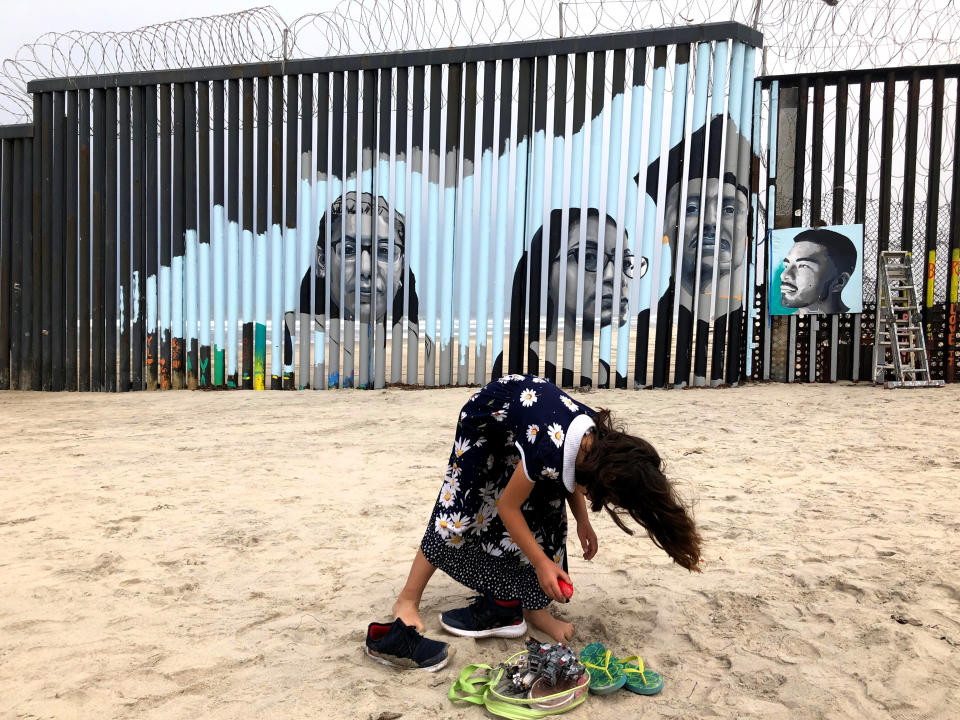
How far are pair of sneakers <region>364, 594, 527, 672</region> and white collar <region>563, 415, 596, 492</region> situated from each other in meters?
0.56

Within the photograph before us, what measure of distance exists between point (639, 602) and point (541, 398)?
87 cm

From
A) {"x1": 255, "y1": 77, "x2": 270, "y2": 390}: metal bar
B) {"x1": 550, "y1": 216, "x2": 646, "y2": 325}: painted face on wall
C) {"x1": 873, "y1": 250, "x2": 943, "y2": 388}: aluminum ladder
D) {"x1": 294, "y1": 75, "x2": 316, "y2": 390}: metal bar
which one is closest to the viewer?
{"x1": 873, "y1": 250, "x2": 943, "y2": 388}: aluminum ladder

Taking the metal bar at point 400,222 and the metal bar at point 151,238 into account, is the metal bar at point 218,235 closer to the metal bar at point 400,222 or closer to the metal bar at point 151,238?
the metal bar at point 151,238

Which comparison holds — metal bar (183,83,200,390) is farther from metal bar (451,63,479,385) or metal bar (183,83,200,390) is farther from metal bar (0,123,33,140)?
metal bar (451,63,479,385)

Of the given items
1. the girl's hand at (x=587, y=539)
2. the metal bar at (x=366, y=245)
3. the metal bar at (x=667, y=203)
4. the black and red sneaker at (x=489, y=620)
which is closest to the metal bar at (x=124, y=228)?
the metal bar at (x=366, y=245)

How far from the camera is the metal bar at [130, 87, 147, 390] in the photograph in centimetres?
799

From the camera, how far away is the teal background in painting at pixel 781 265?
6.58 m

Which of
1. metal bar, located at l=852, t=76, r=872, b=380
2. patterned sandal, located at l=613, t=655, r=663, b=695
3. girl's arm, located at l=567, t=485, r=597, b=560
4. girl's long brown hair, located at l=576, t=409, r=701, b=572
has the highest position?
metal bar, located at l=852, t=76, r=872, b=380

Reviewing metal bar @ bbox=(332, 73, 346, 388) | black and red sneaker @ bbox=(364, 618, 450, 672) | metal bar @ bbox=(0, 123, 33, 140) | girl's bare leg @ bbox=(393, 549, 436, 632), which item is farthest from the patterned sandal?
metal bar @ bbox=(0, 123, 33, 140)

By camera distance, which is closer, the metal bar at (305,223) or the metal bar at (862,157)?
the metal bar at (862,157)

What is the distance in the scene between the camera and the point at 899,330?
6332 millimetres

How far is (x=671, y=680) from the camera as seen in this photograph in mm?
1976

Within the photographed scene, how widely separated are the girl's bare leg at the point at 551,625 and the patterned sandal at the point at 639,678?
24 cm

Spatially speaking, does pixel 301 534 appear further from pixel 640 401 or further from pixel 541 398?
pixel 640 401
